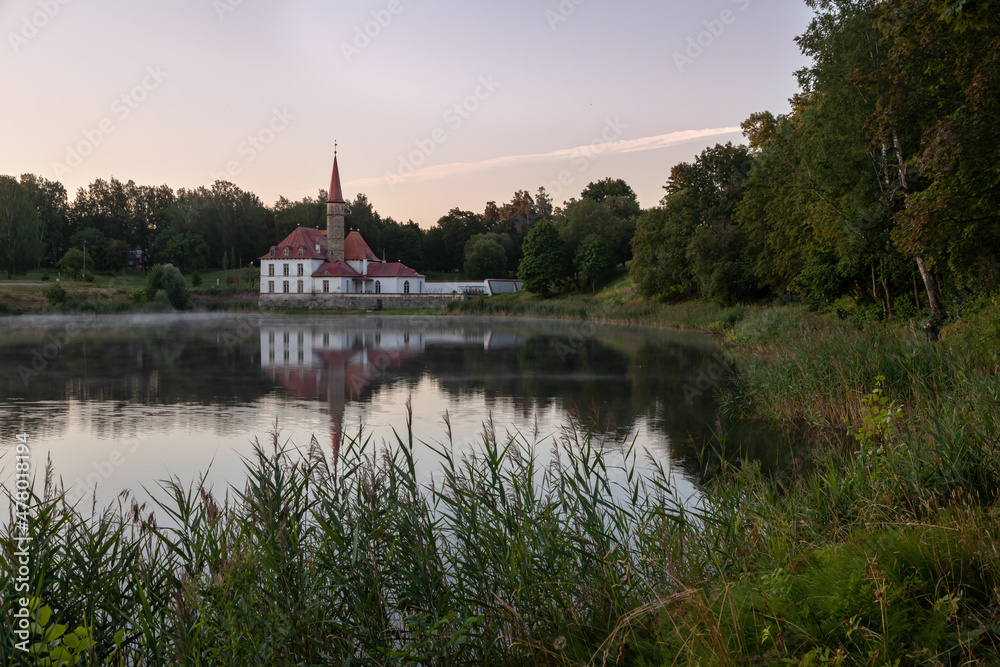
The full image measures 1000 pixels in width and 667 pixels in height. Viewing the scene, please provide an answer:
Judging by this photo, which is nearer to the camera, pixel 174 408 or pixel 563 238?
pixel 174 408

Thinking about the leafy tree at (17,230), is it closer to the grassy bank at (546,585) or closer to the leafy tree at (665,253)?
the leafy tree at (665,253)

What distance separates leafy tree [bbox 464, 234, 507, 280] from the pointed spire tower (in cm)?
1530

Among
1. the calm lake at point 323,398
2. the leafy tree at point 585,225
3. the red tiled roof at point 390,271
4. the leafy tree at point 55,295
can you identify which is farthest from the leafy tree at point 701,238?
the leafy tree at point 55,295

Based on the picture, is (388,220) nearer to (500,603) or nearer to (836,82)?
(836,82)

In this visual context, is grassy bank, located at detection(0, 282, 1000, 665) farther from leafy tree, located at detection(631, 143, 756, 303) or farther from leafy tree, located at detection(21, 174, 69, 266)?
leafy tree, located at detection(21, 174, 69, 266)

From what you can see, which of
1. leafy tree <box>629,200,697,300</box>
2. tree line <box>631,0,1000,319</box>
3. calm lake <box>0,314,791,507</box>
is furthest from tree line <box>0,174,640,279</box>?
calm lake <box>0,314,791,507</box>

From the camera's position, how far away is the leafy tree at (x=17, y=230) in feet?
223

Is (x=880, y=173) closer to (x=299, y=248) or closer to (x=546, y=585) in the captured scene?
(x=546, y=585)

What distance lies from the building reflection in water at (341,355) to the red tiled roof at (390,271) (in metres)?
33.0

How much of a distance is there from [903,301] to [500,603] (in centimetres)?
2379

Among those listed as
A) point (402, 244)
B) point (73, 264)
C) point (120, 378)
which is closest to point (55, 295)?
point (73, 264)

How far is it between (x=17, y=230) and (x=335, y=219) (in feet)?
97.6

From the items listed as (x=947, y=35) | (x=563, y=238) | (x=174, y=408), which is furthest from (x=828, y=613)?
(x=563, y=238)

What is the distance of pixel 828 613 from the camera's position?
3396 millimetres
